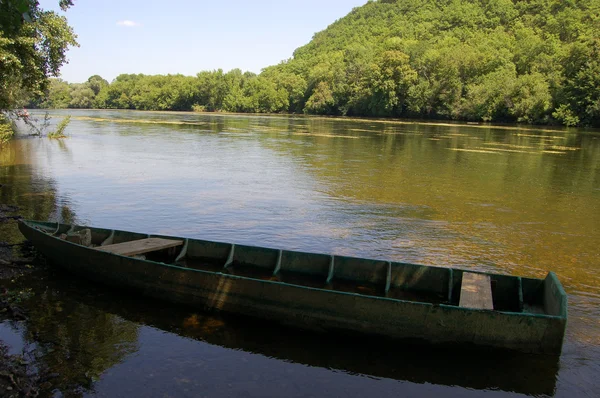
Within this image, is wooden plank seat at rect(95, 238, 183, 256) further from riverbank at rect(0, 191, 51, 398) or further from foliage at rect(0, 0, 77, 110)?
foliage at rect(0, 0, 77, 110)

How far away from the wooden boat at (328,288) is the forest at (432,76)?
41105 millimetres

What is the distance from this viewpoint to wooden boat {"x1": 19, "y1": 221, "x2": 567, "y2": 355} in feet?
24.5

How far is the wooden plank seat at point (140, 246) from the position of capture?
1003 cm

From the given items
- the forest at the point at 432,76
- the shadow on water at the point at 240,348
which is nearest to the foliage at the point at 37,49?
Result: the shadow on water at the point at 240,348

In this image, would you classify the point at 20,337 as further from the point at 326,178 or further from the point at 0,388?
the point at 326,178

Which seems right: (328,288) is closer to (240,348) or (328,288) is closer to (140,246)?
(240,348)

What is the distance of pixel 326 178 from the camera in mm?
24594

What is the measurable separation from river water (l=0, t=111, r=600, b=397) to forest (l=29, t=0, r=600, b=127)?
29.9 m

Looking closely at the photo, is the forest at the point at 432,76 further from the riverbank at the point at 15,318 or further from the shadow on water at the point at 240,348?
the shadow on water at the point at 240,348

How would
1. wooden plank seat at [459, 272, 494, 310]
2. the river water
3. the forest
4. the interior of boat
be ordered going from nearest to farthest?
1. the river water
2. wooden plank seat at [459, 272, 494, 310]
3. the interior of boat
4. the forest

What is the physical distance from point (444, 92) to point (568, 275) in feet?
294

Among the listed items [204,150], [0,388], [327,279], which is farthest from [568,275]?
[204,150]

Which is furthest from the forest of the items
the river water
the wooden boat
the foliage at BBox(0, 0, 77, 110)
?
the wooden boat

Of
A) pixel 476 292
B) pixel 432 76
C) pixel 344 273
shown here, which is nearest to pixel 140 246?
pixel 344 273
